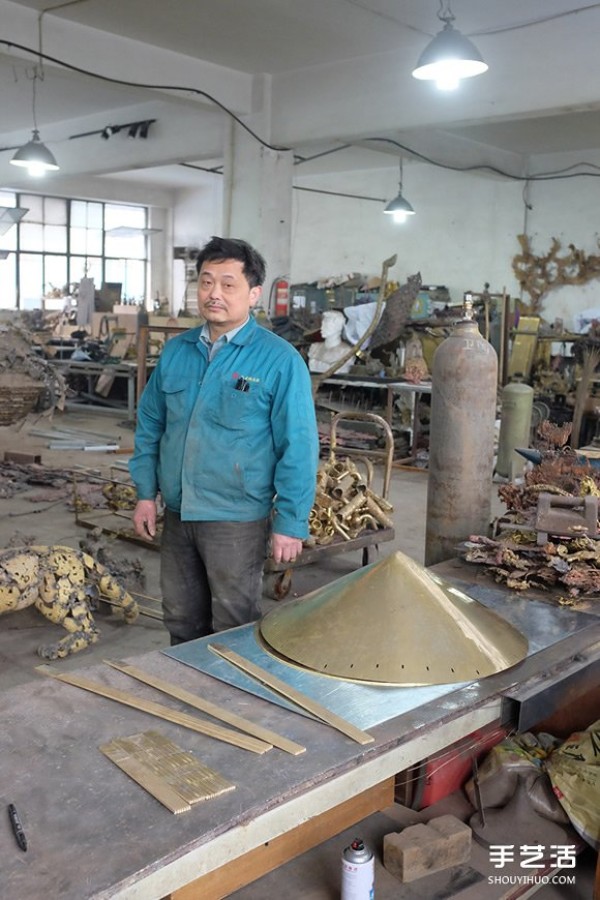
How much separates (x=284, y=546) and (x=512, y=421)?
5.93 metres

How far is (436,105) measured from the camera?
336 inches

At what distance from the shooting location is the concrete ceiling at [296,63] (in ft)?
24.8

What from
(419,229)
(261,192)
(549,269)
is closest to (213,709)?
(261,192)

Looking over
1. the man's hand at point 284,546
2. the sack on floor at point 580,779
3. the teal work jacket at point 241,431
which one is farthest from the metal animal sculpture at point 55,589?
the sack on floor at point 580,779

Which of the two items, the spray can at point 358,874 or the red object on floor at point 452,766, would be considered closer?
the spray can at point 358,874

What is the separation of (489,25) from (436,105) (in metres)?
0.93

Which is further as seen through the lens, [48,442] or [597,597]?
[48,442]

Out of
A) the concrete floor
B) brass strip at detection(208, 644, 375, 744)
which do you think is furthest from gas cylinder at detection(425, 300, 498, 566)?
brass strip at detection(208, 644, 375, 744)

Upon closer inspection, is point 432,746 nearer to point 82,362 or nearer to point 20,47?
point 20,47

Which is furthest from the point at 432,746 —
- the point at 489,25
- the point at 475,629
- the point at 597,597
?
the point at 489,25

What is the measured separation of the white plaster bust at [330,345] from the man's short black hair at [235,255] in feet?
24.7

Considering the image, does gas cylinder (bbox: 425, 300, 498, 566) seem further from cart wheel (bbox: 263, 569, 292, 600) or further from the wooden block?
cart wheel (bbox: 263, 569, 292, 600)

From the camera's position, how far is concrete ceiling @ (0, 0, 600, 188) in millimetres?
7562

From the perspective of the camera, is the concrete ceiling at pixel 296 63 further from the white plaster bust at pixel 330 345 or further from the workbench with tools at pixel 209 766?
the workbench with tools at pixel 209 766
